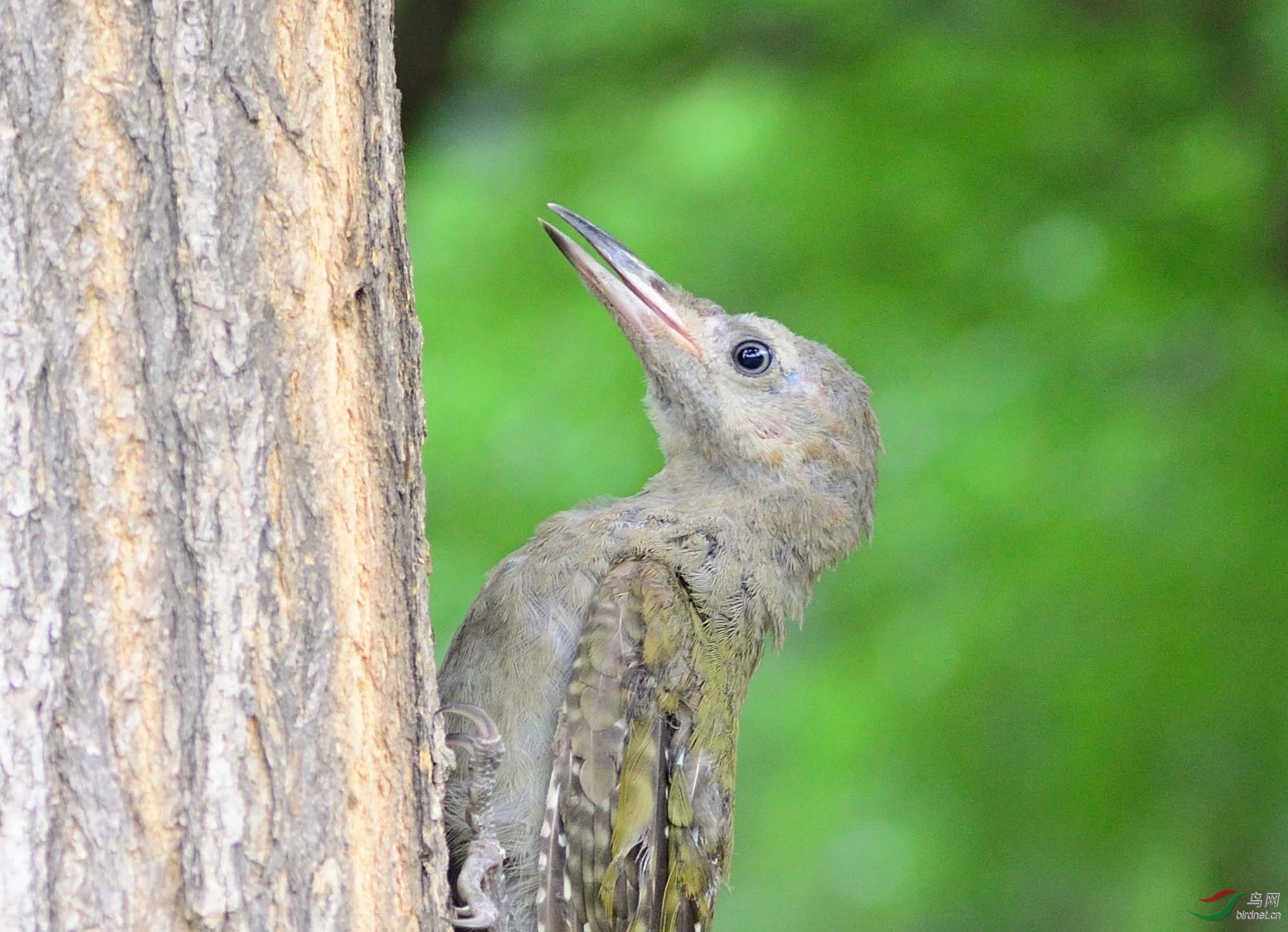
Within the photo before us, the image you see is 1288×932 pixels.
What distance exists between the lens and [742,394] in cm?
485

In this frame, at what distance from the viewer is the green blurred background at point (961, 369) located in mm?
5266

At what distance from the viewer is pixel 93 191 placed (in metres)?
2.40

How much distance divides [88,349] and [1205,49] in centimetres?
467

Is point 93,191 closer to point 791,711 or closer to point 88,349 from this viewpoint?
point 88,349

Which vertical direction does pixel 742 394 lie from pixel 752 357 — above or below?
below

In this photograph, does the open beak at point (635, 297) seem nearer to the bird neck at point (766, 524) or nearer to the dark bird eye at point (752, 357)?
the dark bird eye at point (752, 357)

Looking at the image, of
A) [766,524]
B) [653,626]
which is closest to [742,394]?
[766,524]

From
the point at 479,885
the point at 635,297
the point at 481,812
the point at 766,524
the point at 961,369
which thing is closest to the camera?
the point at 479,885

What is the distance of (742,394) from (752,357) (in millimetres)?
134

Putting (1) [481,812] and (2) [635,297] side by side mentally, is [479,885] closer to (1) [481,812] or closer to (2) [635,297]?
(1) [481,812]

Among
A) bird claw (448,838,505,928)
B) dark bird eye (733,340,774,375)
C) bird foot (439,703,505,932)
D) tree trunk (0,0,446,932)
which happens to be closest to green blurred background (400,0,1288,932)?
dark bird eye (733,340,774,375)

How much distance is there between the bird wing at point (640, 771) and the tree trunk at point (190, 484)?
3.87 ft

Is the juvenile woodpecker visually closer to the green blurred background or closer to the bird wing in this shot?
the bird wing

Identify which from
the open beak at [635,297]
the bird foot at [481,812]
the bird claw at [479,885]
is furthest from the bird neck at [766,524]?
the bird claw at [479,885]
